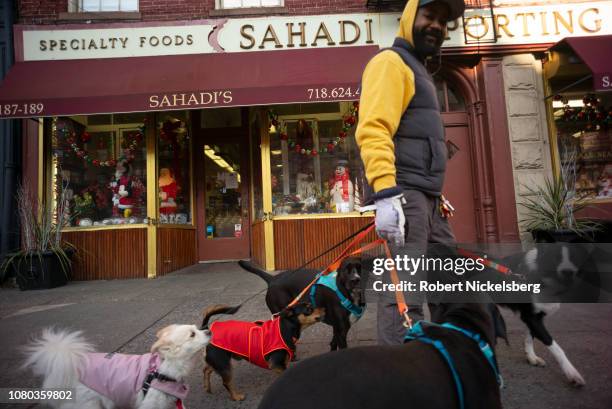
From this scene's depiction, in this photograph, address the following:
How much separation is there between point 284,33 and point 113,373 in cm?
652

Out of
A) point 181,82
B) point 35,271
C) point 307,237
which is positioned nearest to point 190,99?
point 181,82

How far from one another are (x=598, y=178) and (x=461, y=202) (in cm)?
266

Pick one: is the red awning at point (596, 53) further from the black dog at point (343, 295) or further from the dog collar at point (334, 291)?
the dog collar at point (334, 291)

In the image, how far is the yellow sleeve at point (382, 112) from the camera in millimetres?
1968

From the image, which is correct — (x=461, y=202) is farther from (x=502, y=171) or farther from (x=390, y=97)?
(x=390, y=97)

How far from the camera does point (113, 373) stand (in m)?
2.08

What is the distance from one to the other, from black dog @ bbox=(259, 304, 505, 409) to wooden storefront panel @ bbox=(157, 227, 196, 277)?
6.40 metres

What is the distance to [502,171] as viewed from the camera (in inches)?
269

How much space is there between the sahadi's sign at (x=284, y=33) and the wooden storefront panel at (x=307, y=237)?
334 centimetres

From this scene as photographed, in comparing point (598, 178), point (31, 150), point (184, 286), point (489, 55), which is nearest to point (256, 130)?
point (184, 286)

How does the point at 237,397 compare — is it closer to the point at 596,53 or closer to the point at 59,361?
the point at 59,361

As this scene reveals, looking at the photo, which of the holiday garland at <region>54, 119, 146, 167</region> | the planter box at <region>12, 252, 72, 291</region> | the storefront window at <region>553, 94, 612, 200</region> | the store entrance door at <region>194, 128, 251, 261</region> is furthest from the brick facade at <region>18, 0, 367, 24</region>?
the planter box at <region>12, 252, 72, 291</region>

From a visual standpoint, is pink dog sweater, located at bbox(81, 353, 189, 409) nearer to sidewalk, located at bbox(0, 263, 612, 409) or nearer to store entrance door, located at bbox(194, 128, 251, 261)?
sidewalk, located at bbox(0, 263, 612, 409)

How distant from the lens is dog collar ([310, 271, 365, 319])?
9.18 ft
